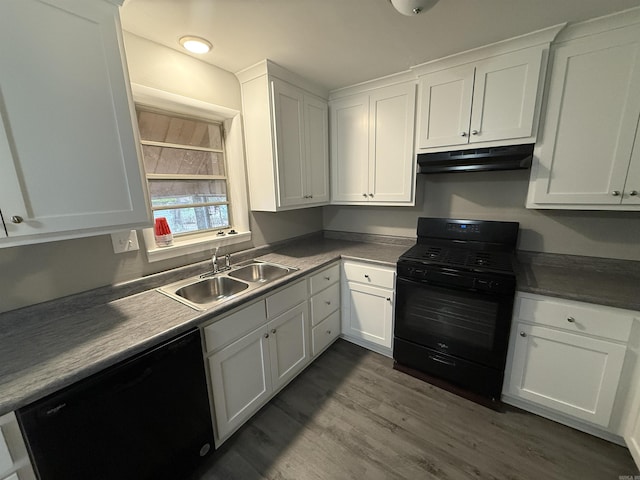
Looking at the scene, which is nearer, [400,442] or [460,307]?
[400,442]

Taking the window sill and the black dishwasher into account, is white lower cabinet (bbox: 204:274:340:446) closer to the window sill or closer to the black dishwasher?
the black dishwasher

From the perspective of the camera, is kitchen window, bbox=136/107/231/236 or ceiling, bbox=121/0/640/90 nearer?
ceiling, bbox=121/0/640/90

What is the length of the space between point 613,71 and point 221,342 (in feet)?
8.69

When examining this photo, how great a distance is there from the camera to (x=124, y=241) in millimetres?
1490

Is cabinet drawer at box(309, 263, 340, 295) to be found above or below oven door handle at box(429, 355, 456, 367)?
above

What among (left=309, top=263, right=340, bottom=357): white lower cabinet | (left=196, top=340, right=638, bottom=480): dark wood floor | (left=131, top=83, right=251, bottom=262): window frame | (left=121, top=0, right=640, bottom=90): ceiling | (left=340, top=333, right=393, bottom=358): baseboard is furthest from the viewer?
(left=340, top=333, right=393, bottom=358): baseboard

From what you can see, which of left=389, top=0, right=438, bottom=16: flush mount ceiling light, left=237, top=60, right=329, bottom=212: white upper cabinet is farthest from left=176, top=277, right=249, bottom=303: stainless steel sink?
left=389, top=0, right=438, bottom=16: flush mount ceiling light

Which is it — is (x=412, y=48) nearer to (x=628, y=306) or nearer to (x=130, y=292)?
(x=628, y=306)

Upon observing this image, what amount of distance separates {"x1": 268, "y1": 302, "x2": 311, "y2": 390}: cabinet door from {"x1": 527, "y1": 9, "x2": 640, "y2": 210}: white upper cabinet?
75.5 inches

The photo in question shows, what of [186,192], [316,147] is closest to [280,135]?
[316,147]

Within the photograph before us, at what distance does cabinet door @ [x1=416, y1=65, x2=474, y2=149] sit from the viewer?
1.81 meters

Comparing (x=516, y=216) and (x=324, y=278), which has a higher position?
(x=516, y=216)

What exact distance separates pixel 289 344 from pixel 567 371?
1.73 meters

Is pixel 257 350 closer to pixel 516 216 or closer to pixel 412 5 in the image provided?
pixel 412 5
